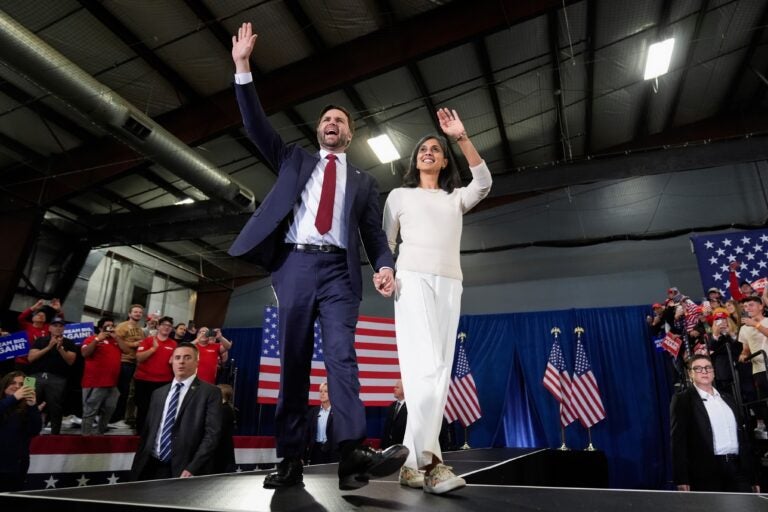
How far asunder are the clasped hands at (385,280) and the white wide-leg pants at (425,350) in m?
0.09

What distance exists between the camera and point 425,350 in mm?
1862

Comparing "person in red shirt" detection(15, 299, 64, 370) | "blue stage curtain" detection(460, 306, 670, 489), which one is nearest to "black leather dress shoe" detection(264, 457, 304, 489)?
"person in red shirt" detection(15, 299, 64, 370)

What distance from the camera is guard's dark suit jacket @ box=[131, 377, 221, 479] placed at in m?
3.09

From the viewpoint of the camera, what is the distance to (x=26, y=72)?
5.07m

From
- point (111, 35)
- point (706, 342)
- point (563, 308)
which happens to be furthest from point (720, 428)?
point (111, 35)

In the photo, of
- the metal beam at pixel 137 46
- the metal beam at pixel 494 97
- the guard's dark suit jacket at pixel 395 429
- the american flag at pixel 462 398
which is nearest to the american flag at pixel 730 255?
the metal beam at pixel 494 97

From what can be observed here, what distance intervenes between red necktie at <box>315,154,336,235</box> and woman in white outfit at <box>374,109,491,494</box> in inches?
11.2

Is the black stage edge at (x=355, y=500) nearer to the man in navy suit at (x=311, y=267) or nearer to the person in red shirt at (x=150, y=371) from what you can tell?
the man in navy suit at (x=311, y=267)

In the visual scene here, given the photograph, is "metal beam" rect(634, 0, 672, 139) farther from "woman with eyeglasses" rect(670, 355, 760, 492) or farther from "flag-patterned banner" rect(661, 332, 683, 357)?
"woman with eyeglasses" rect(670, 355, 760, 492)

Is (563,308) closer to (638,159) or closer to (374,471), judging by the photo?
(638,159)

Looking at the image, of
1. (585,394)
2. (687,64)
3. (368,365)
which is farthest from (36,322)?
(687,64)

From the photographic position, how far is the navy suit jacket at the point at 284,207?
5.90 ft

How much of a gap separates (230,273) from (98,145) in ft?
17.2

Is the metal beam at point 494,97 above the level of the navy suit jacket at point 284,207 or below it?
above
